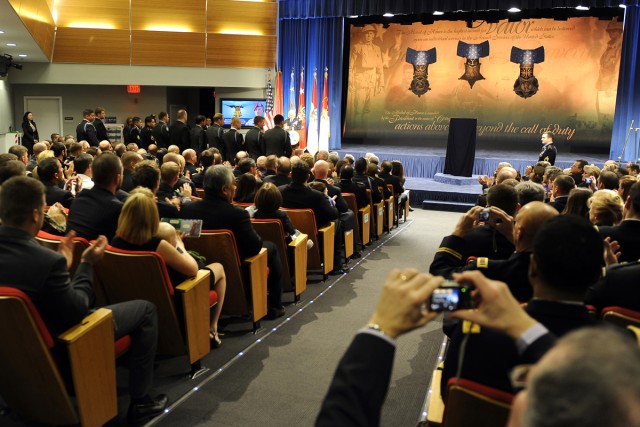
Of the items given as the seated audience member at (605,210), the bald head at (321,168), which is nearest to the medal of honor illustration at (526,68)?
the bald head at (321,168)

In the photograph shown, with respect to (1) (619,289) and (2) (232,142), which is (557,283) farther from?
(2) (232,142)

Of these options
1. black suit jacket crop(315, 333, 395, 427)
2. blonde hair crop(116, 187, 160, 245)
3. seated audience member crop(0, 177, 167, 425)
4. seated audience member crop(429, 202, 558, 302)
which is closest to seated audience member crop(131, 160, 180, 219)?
blonde hair crop(116, 187, 160, 245)

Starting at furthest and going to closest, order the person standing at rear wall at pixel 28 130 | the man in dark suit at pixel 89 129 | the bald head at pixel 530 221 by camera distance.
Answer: the person standing at rear wall at pixel 28 130
the man in dark suit at pixel 89 129
the bald head at pixel 530 221

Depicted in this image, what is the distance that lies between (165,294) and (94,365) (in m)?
0.67

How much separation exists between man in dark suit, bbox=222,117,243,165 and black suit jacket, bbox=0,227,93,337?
26.6ft

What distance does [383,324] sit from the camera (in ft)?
3.68

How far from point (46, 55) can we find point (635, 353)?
47.4 ft

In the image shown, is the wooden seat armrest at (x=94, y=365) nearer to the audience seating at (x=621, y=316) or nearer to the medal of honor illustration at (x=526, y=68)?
the audience seating at (x=621, y=316)

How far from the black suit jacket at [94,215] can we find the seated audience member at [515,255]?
88.7 inches

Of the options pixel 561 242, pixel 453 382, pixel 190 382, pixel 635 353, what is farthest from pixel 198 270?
pixel 635 353

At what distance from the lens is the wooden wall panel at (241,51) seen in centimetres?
1408

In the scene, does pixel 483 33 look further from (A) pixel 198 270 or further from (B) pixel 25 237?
(B) pixel 25 237

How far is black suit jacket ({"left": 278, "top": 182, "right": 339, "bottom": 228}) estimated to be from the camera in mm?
5754

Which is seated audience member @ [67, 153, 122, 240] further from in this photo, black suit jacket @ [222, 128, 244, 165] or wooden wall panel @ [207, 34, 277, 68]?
wooden wall panel @ [207, 34, 277, 68]
